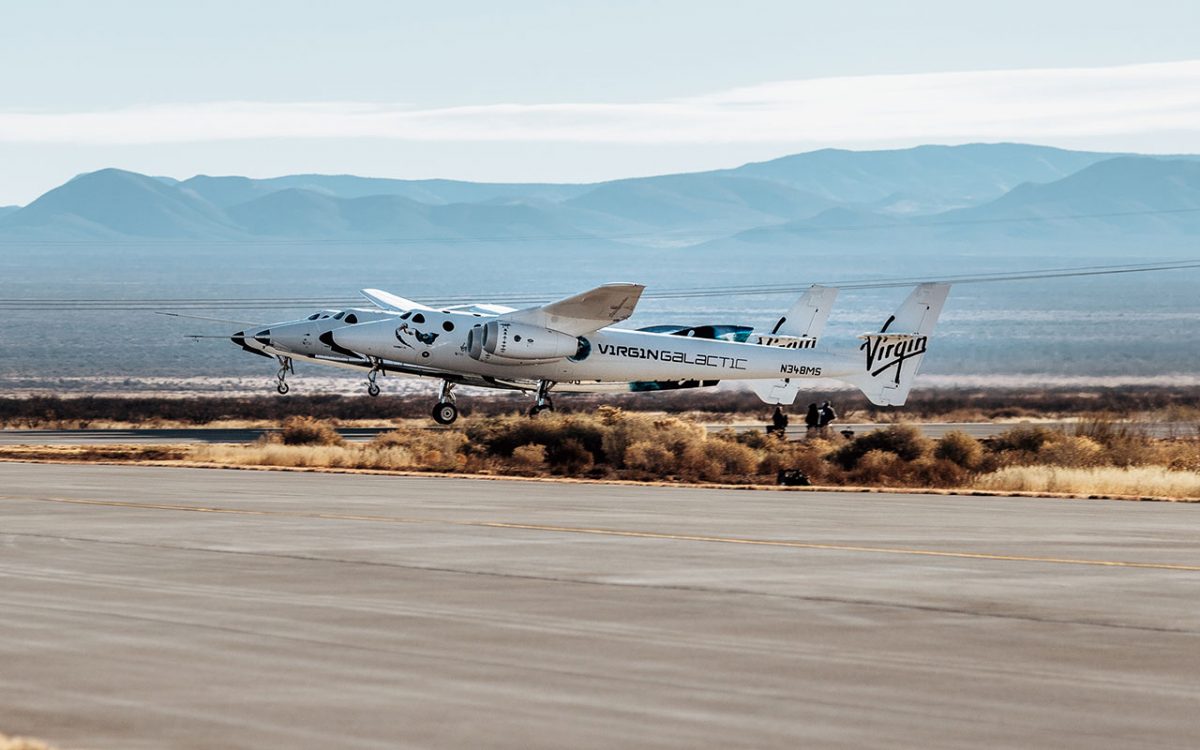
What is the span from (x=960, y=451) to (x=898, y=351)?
18.2m

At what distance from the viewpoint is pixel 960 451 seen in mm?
36219

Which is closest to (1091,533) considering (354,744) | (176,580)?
(176,580)

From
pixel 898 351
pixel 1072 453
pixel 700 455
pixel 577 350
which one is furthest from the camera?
pixel 898 351

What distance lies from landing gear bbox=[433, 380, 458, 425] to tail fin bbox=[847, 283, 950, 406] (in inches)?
498

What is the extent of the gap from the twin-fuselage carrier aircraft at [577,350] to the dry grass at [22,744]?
37800 mm

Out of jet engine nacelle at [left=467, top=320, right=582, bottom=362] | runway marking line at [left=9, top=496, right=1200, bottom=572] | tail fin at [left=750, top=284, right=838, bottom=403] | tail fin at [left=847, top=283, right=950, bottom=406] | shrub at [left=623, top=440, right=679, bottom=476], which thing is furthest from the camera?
tail fin at [left=750, top=284, right=838, bottom=403]

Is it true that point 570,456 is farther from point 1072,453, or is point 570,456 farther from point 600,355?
point 600,355

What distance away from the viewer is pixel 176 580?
15.7 m

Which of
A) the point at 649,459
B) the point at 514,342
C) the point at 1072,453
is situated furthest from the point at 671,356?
the point at 1072,453

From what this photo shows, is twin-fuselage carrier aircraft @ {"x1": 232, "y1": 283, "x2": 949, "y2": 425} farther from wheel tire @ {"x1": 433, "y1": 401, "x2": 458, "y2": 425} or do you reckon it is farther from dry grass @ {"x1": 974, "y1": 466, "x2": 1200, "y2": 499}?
dry grass @ {"x1": 974, "y1": 466, "x2": 1200, "y2": 499}

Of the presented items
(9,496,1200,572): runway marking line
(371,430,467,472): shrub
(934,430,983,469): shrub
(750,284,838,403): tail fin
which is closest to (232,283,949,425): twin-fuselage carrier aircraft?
(750,284,838,403): tail fin

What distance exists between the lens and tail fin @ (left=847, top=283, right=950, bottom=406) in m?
54.1

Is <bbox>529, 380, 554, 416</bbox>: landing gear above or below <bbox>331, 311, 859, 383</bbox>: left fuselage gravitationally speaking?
below

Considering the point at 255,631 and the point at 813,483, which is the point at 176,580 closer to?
the point at 255,631
